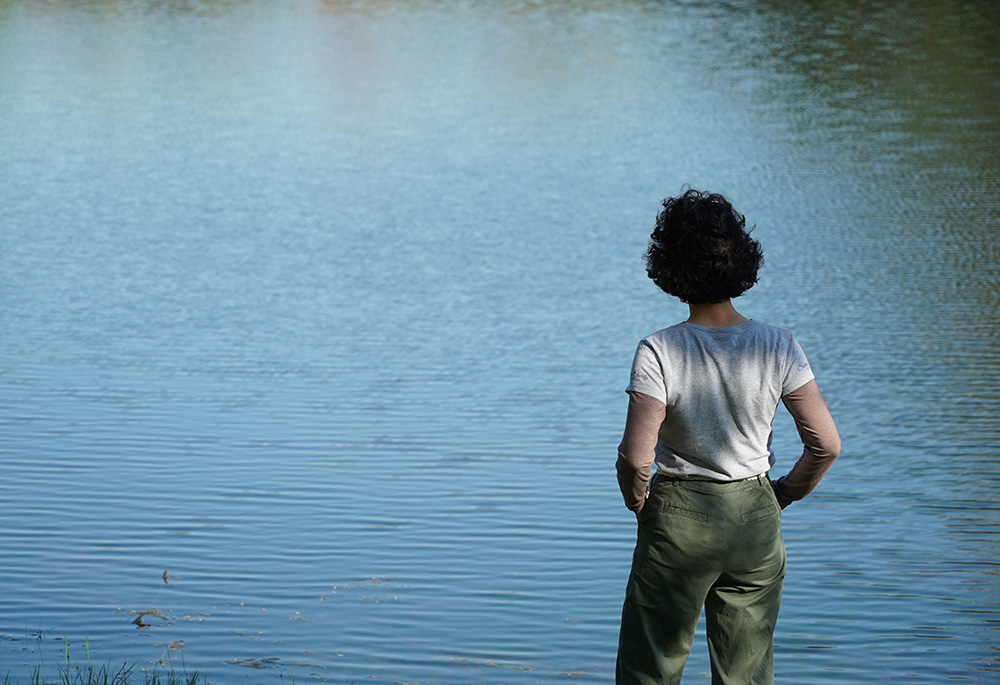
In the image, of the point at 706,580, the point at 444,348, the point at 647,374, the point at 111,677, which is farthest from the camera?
the point at 444,348

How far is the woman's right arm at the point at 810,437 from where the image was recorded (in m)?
2.59

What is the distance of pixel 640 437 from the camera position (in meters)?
2.53

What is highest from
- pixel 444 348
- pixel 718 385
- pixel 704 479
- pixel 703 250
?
pixel 703 250

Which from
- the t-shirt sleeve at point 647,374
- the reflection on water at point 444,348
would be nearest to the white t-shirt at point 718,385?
the t-shirt sleeve at point 647,374

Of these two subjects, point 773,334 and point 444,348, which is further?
point 444,348

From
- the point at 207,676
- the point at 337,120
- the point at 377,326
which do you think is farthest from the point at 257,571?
the point at 337,120

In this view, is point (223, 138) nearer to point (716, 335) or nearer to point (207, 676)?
point (207, 676)

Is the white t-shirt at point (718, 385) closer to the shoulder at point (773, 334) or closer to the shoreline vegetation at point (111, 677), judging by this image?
the shoulder at point (773, 334)

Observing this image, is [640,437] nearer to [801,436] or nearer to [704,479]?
[704,479]

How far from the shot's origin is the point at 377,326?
830 centimetres

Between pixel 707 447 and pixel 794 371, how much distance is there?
0.20 metres

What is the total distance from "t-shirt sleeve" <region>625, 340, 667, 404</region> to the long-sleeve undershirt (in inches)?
0.5

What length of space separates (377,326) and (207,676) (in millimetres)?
4559

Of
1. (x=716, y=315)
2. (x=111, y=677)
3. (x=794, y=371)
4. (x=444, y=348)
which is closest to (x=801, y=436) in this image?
(x=794, y=371)
